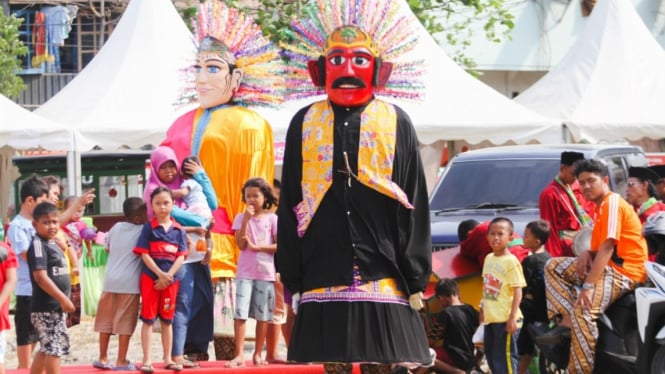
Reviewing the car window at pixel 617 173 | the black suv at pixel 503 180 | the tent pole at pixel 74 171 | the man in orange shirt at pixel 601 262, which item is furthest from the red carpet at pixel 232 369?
the tent pole at pixel 74 171

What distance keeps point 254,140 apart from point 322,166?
3.07m

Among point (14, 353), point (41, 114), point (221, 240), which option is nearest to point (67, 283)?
point (221, 240)

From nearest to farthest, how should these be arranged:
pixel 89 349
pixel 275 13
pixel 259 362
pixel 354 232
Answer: pixel 354 232 → pixel 259 362 → pixel 89 349 → pixel 275 13

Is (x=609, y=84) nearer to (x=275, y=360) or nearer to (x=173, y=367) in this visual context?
(x=275, y=360)

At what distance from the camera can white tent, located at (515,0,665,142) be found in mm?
16141

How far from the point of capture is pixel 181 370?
358 inches

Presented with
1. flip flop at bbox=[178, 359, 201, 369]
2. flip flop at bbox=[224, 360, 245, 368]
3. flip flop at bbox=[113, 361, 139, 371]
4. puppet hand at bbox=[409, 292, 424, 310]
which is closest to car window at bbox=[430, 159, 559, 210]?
flip flop at bbox=[224, 360, 245, 368]

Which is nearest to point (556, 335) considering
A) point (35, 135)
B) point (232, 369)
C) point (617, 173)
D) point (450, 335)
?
point (450, 335)

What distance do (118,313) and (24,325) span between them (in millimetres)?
668

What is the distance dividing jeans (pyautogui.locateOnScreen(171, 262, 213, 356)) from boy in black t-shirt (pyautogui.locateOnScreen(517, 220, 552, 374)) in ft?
6.86

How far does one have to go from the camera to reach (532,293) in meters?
9.55

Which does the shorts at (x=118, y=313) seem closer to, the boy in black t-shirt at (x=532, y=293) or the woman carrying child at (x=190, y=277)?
the woman carrying child at (x=190, y=277)

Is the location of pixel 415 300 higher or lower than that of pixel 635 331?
higher

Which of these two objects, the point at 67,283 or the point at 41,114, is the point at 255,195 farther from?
the point at 41,114
